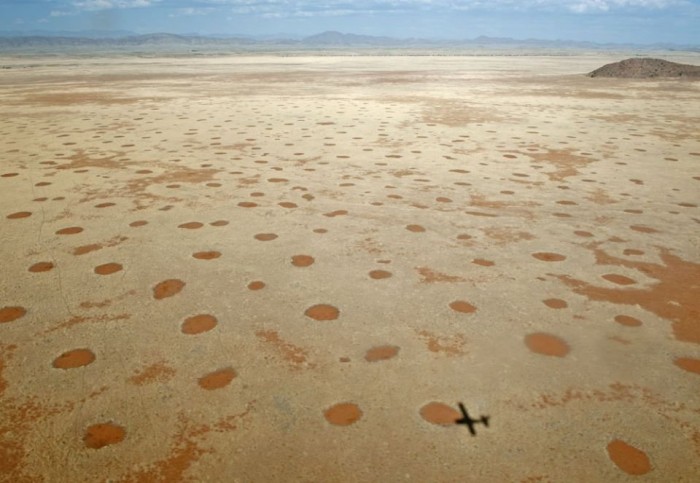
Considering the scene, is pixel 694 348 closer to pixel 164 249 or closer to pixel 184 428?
pixel 184 428

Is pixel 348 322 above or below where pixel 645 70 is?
below

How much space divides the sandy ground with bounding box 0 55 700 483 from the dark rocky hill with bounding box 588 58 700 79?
79.9 ft

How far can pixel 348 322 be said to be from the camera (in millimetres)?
2525

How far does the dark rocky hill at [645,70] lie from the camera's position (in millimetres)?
25344

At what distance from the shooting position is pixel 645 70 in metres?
26.0

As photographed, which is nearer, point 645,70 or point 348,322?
point 348,322

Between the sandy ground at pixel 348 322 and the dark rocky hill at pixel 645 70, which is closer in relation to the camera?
the sandy ground at pixel 348 322

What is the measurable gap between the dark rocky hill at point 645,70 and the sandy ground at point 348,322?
24.3 metres

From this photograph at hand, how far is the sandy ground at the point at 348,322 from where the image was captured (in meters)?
1.71

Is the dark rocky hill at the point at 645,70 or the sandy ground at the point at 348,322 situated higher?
the dark rocky hill at the point at 645,70

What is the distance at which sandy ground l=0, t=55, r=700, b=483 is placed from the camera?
1712 mm

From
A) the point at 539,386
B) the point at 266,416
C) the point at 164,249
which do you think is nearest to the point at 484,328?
the point at 539,386

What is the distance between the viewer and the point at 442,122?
9.70 m

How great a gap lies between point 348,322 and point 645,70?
101 ft
